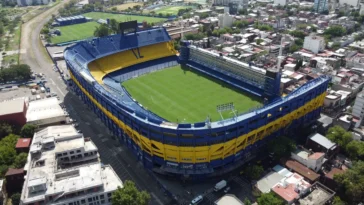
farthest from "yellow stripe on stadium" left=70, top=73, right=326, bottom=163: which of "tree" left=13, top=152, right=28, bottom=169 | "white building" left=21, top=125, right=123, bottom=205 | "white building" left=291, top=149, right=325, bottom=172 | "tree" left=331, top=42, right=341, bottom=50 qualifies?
"tree" left=331, top=42, right=341, bottom=50

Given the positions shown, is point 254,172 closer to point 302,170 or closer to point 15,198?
point 302,170

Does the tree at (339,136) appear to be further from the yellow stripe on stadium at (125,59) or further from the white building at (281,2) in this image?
the white building at (281,2)

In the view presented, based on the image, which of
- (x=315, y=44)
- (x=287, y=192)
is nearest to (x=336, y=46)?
(x=315, y=44)

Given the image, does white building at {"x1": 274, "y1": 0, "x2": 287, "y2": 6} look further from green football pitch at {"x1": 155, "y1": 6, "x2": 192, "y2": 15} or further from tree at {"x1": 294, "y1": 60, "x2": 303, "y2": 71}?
tree at {"x1": 294, "y1": 60, "x2": 303, "y2": 71}

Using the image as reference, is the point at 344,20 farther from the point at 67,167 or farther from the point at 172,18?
the point at 67,167

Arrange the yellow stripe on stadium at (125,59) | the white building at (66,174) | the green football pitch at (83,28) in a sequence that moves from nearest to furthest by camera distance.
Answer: the white building at (66,174), the yellow stripe on stadium at (125,59), the green football pitch at (83,28)

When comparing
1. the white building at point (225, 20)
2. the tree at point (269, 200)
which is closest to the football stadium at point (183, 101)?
the tree at point (269, 200)
